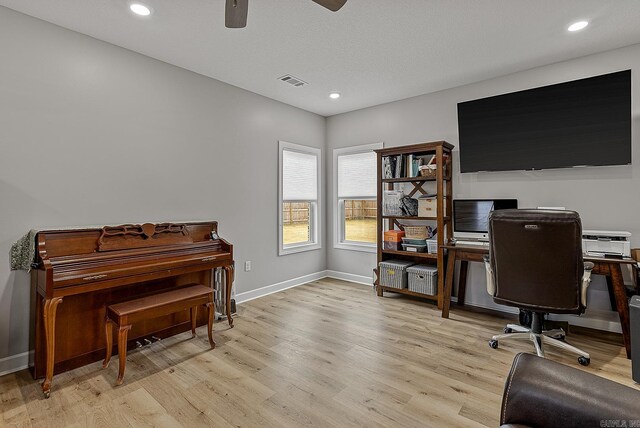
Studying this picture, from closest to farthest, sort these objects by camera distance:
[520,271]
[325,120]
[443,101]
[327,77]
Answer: [520,271], [327,77], [443,101], [325,120]

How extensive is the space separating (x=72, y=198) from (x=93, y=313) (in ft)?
3.13

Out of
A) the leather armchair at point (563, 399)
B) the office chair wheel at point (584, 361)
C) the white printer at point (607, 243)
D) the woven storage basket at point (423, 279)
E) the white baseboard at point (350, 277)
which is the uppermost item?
the white printer at point (607, 243)

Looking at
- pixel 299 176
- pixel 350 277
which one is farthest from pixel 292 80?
pixel 350 277

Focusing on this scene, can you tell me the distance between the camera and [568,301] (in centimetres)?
226

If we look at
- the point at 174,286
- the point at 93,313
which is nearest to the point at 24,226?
the point at 93,313

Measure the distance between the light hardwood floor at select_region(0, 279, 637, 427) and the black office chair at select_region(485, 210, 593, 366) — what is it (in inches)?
20.0

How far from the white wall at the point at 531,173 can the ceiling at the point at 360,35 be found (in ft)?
0.54

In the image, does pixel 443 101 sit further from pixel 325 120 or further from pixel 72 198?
pixel 72 198

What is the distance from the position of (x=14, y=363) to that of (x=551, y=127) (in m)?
5.00

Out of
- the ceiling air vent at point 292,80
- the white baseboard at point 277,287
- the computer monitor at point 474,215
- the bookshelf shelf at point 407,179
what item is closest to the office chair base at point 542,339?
the computer monitor at point 474,215

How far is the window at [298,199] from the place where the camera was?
14.7 ft

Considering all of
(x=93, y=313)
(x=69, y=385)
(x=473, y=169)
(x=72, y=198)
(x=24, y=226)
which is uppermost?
(x=473, y=169)

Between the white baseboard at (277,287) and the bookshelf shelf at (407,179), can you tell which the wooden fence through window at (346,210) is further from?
the white baseboard at (277,287)

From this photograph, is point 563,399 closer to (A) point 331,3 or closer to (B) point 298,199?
(A) point 331,3
